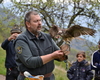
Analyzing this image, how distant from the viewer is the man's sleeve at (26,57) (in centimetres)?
211

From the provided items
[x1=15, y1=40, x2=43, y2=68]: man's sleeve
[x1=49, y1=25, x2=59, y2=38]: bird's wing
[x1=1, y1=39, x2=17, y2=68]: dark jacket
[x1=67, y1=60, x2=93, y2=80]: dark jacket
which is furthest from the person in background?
[x1=15, y1=40, x2=43, y2=68]: man's sleeve

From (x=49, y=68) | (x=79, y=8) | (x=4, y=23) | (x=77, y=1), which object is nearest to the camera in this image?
(x=49, y=68)

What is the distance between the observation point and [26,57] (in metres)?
2.14

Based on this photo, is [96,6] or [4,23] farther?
[4,23]

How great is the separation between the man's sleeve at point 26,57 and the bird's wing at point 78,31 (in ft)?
1.54

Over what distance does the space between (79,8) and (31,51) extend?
13844mm

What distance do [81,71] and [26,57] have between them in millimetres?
2944

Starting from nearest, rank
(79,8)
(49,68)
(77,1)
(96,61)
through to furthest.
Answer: (49,68), (96,61), (77,1), (79,8)

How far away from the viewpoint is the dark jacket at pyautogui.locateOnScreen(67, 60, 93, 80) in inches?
189

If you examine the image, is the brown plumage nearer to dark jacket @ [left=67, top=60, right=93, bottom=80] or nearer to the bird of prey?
the bird of prey

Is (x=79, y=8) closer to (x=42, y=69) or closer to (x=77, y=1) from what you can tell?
(x=77, y=1)

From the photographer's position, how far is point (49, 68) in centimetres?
233

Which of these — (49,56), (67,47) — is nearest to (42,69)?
(49,56)

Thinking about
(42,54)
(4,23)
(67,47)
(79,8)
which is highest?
(67,47)
